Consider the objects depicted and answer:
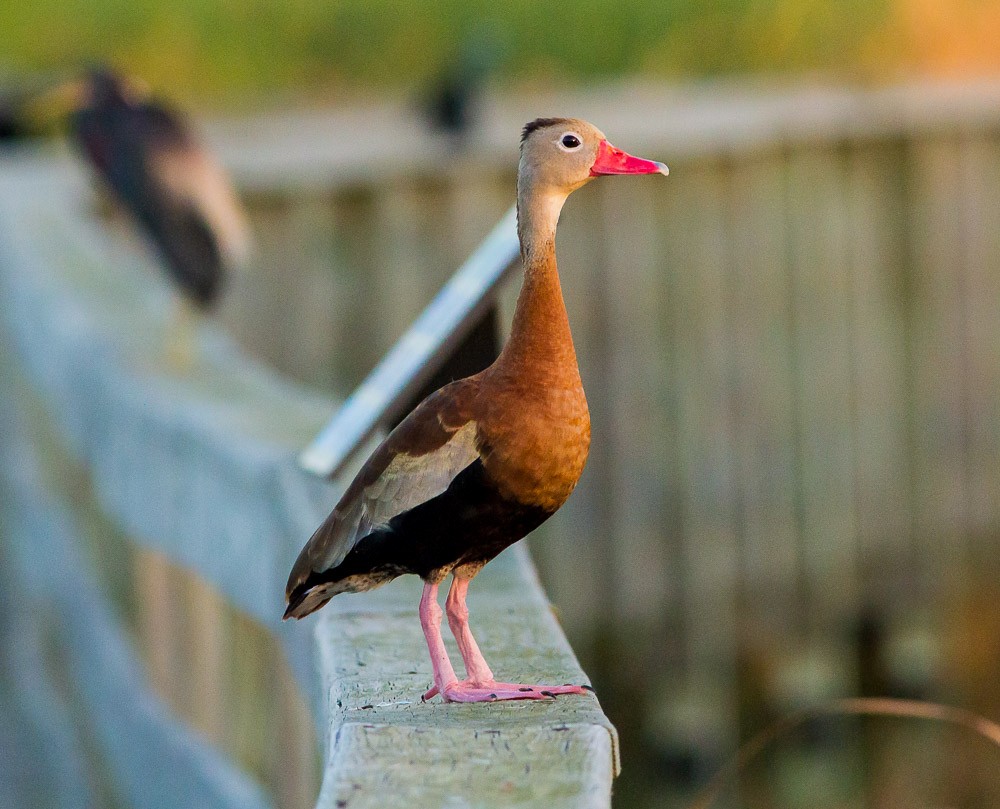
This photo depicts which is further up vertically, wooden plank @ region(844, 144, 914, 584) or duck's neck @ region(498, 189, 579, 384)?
wooden plank @ region(844, 144, 914, 584)

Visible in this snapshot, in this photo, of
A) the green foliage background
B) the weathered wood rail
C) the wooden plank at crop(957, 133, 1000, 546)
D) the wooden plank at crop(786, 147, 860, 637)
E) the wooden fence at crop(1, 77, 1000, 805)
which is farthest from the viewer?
the green foliage background

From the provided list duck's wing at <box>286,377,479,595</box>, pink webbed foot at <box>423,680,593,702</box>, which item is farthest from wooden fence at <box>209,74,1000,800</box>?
pink webbed foot at <box>423,680,593,702</box>

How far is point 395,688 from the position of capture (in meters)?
2.59

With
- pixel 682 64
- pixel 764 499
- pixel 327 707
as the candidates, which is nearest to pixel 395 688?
pixel 327 707

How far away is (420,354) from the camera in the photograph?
3.07 m

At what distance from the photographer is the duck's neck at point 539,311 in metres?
2.49

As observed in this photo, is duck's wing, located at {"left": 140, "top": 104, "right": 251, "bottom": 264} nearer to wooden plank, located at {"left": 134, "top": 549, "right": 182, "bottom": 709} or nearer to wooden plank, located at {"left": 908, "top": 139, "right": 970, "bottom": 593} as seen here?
wooden plank, located at {"left": 134, "top": 549, "right": 182, "bottom": 709}

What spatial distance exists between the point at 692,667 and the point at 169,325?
5.19 meters

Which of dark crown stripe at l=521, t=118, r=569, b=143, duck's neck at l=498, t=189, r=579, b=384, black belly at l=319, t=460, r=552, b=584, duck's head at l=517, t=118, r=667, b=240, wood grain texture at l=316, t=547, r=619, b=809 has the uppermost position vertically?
dark crown stripe at l=521, t=118, r=569, b=143

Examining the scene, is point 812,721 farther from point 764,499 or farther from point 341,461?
point 341,461

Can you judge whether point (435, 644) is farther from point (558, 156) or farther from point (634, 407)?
point (634, 407)

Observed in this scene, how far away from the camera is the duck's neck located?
2.49m

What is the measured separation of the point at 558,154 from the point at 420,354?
65 centimetres

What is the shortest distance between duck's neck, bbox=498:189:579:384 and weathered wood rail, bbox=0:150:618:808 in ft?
1.52
